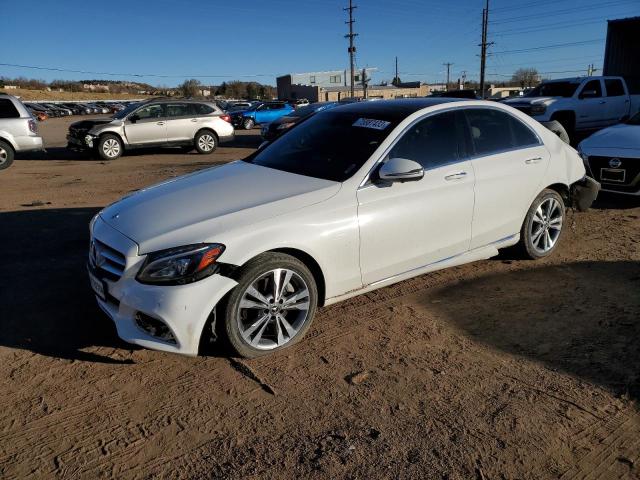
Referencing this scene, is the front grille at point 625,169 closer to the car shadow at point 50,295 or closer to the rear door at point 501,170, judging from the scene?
the rear door at point 501,170

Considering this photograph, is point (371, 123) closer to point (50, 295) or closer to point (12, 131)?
point (50, 295)

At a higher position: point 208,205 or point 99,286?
point 208,205

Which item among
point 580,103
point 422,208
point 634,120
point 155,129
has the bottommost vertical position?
point 422,208

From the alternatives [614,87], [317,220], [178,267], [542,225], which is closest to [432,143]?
[317,220]

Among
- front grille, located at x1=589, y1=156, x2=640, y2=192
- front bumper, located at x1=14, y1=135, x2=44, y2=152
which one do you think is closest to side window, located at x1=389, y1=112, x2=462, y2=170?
front grille, located at x1=589, y1=156, x2=640, y2=192

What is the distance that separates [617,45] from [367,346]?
63.0 ft

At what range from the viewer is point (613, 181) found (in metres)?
6.98

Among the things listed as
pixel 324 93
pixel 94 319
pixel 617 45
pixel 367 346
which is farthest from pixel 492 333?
pixel 324 93

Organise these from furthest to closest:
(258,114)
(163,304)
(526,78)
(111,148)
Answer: (526,78) → (258,114) → (111,148) → (163,304)

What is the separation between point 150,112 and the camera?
47.8ft

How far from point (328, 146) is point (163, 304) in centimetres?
195

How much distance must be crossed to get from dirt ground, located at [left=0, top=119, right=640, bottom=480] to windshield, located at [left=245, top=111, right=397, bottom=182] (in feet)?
3.79

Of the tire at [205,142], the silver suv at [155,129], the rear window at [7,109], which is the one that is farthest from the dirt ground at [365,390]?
the tire at [205,142]

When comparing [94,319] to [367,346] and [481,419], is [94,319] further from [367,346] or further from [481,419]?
[481,419]
